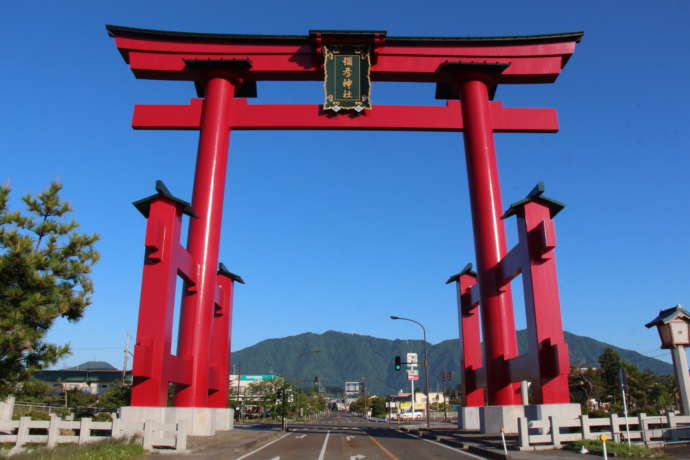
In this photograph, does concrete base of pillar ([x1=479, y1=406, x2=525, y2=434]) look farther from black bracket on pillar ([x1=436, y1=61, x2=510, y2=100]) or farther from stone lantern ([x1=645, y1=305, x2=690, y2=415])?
black bracket on pillar ([x1=436, y1=61, x2=510, y2=100])

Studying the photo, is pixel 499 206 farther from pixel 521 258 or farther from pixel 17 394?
pixel 17 394

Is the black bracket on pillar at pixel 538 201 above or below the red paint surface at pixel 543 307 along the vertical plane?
above

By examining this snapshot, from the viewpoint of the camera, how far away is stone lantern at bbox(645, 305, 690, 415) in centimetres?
1833

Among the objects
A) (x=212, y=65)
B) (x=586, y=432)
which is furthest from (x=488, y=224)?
(x=212, y=65)

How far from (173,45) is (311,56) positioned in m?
6.72

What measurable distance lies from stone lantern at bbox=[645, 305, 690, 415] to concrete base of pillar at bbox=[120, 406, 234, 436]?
16799 mm

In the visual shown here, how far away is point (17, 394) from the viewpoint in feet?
50.5

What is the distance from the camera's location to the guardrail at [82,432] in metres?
13.9

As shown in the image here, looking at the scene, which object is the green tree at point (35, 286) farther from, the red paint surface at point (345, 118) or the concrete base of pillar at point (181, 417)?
the red paint surface at point (345, 118)

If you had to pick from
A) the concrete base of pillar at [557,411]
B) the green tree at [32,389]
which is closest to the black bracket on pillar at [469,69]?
the concrete base of pillar at [557,411]

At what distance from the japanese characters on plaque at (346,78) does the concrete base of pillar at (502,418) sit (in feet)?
47.9

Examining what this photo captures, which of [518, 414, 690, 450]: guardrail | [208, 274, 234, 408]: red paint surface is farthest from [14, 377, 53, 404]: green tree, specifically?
[518, 414, 690, 450]: guardrail

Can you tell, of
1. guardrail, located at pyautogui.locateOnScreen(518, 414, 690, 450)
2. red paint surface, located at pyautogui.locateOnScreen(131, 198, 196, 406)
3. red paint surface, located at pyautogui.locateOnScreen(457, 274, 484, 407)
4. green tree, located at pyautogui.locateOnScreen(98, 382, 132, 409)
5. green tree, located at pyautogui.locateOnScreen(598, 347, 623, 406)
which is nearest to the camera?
guardrail, located at pyautogui.locateOnScreen(518, 414, 690, 450)

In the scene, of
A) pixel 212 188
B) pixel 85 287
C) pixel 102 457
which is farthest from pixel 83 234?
pixel 212 188
